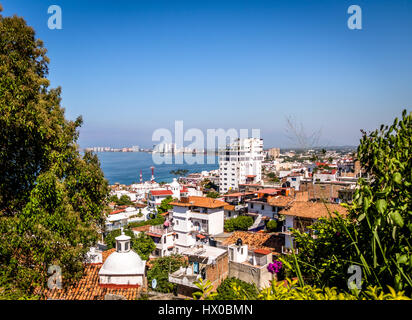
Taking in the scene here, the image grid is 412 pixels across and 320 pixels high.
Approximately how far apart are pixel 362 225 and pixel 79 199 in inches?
192

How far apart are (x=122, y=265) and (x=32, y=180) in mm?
6194

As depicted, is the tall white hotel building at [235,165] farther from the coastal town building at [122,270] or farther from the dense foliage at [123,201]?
the coastal town building at [122,270]

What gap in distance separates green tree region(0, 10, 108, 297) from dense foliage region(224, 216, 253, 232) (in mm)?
18886

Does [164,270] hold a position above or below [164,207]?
above

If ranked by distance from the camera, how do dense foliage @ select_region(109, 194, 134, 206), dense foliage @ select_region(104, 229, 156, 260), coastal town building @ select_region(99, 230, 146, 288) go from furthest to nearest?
A: dense foliage @ select_region(109, 194, 134, 206), dense foliage @ select_region(104, 229, 156, 260), coastal town building @ select_region(99, 230, 146, 288)

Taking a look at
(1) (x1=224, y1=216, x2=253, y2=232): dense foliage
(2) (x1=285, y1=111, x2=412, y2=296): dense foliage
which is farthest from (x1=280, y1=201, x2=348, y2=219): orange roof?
(2) (x1=285, y1=111, x2=412, y2=296): dense foliage

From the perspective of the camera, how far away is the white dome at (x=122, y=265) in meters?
10.1

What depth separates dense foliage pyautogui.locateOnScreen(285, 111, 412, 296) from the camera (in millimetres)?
2250

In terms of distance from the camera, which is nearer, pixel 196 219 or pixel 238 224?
pixel 196 219

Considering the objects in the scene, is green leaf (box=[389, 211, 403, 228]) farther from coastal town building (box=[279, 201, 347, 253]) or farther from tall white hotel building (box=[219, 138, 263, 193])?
tall white hotel building (box=[219, 138, 263, 193])

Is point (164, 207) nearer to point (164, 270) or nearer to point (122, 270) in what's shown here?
point (164, 270)

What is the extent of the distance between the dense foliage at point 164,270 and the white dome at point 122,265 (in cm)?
139

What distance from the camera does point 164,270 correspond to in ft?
41.8

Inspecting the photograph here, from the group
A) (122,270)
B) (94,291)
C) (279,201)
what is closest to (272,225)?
(279,201)
